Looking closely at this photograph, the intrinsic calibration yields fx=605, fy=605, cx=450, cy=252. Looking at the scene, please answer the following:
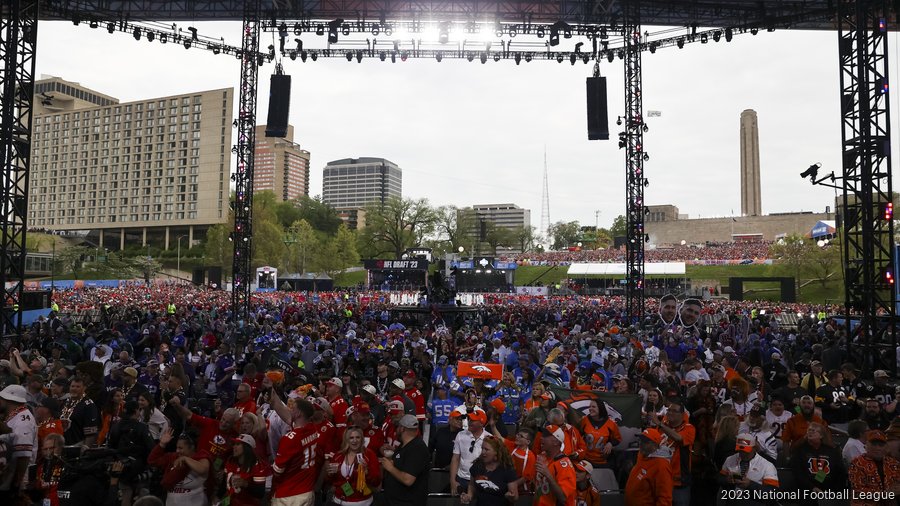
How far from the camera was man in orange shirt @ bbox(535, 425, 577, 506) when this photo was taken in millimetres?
4930

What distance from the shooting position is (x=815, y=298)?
2141 inches

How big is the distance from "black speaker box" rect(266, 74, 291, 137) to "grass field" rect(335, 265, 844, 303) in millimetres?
41914

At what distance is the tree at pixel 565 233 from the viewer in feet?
463

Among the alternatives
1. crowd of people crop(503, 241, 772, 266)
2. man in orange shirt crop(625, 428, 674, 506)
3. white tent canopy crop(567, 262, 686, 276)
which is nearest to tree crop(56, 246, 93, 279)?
crowd of people crop(503, 241, 772, 266)

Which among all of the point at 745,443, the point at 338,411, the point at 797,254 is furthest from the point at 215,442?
the point at 797,254

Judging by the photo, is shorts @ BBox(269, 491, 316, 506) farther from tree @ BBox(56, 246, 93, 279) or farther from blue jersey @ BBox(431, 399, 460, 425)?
tree @ BBox(56, 246, 93, 279)

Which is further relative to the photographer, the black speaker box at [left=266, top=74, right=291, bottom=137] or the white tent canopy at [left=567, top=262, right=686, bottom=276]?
the white tent canopy at [left=567, top=262, right=686, bottom=276]

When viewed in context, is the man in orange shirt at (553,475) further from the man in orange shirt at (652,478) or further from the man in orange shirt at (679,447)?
the man in orange shirt at (679,447)

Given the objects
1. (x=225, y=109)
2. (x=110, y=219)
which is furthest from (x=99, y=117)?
(x=225, y=109)

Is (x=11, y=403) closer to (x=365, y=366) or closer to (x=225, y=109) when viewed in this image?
(x=365, y=366)

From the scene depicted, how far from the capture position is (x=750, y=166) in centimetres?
13800

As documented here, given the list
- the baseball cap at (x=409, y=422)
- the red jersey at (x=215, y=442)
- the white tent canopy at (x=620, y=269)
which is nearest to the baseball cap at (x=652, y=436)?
the baseball cap at (x=409, y=422)

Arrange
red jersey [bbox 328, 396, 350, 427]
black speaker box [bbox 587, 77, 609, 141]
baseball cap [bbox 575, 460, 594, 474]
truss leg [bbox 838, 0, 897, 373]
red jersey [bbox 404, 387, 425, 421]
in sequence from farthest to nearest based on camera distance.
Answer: black speaker box [bbox 587, 77, 609, 141] → truss leg [bbox 838, 0, 897, 373] → red jersey [bbox 404, 387, 425, 421] → red jersey [bbox 328, 396, 350, 427] → baseball cap [bbox 575, 460, 594, 474]

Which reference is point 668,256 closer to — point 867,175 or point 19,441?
point 867,175
